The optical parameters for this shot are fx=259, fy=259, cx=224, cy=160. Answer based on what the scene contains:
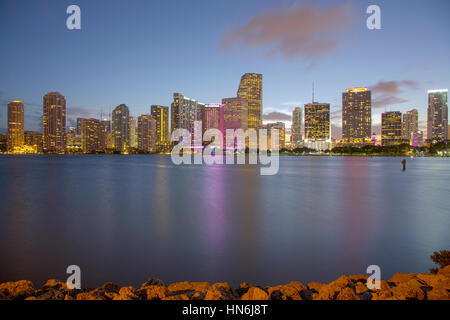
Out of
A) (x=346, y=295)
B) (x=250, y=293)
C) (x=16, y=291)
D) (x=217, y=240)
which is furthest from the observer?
(x=217, y=240)

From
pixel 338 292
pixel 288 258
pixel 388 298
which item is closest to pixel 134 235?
pixel 288 258

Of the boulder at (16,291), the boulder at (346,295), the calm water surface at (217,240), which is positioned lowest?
the calm water surface at (217,240)

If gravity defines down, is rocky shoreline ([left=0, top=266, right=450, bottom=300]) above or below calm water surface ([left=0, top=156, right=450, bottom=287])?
above

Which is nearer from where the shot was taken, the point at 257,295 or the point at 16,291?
the point at 257,295

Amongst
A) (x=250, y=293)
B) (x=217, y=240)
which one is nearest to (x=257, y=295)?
(x=250, y=293)

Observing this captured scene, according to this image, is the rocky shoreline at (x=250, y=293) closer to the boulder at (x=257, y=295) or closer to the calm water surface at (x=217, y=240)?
the boulder at (x=257, y=295)

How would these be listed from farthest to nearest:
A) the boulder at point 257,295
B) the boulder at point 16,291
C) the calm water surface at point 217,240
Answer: the calm water surface at point 217,240 < the boulder at point 16,291 < the boulder at point 257,295

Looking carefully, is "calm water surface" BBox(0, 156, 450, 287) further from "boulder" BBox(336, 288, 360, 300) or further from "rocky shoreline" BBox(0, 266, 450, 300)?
"boulder" BBox(336, 288, 360, 300)

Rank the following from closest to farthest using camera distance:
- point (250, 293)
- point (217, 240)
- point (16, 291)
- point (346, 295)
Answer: point (346, 295) → point (250, 293) → point (16, 291) → point (217, 240)

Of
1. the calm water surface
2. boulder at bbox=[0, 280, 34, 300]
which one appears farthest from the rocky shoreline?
the calm water surface

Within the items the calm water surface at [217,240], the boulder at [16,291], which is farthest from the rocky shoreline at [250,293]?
the calm water surface at [217,240]

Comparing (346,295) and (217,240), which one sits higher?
(346,295)

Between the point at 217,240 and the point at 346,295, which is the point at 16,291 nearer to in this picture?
the point at 346,295
